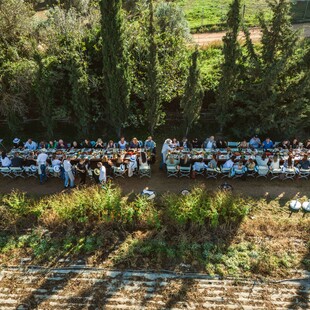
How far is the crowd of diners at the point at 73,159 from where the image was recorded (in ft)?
45.1

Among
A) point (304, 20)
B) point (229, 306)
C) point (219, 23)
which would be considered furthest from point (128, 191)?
point (304, 20)

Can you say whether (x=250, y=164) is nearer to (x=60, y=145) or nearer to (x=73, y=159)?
(x=73, y=159)

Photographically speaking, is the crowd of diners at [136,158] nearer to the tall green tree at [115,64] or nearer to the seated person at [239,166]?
the seated person at [239,166]

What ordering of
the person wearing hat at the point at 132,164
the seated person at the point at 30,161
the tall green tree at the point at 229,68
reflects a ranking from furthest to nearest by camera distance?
the seated person at the point at 30,161 → the person wearing hat at the point at 132,164 → the tall green tree at the point at 229,68

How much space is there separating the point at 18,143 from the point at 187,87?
9.36 metres

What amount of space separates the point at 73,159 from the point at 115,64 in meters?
4.90

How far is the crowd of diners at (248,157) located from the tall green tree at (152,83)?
1.97m

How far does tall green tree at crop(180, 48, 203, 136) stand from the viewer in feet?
46.8

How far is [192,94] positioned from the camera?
14898mm

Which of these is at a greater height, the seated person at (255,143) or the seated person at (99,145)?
the seated person at (99,145)

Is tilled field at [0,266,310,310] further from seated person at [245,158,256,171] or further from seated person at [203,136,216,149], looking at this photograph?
seated person at [203,136,216,149]

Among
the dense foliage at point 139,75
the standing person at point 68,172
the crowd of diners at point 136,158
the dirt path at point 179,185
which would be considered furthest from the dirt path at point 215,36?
the standing person at point 68,172

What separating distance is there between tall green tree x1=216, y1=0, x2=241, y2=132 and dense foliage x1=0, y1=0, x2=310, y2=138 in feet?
0.15

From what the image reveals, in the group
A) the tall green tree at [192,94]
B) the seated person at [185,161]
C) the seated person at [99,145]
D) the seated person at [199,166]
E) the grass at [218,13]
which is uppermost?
the grass at [218,13]
